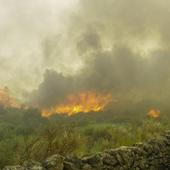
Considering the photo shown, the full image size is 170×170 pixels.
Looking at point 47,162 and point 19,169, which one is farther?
point 47,162

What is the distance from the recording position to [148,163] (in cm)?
2305

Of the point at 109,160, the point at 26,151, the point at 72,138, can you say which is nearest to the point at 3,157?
the point at 26,151

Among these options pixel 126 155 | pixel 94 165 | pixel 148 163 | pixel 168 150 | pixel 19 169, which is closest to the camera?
pixel 19 169

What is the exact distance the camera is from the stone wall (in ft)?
59.6

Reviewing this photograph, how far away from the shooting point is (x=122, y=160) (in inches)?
842

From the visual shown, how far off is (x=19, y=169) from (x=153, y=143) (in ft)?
30.6

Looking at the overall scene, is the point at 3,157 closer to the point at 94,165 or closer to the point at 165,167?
the point at 94,165

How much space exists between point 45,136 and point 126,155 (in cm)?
657

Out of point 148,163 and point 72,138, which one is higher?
point 72,138

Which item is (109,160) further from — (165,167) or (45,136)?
(45,136)

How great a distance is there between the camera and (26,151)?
2439 centimetres

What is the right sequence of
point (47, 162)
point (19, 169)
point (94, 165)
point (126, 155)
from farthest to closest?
point (126, 155) < point (94, 165) < point (47, 162) < point (19, 169)

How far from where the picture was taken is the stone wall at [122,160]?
18.2 metres

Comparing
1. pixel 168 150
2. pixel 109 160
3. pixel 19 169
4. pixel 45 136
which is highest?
pixel 45 136
